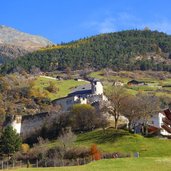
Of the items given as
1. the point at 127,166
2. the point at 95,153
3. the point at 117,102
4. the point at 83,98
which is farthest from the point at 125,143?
the point at 83,98

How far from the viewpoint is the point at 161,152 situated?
6981cm

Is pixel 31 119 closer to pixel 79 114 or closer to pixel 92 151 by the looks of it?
pixel 79 114

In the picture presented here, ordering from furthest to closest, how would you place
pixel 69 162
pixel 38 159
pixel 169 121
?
pixel 169 121 → pixel 38 159 → pixel 69 162

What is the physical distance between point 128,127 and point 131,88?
8905cm

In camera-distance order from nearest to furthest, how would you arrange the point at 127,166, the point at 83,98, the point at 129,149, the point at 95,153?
1. the point at 127,166
2. the point at 95,153
3. the point at 129,149
4. the point at 83,98

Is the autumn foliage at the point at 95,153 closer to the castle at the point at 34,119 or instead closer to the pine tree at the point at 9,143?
the pine tree at the point at 9,143

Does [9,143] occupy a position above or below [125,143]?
above

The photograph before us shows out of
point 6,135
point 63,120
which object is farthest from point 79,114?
point 6,135

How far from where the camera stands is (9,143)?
87.6 m

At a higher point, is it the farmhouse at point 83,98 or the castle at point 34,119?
the farmhouse at point 83,98

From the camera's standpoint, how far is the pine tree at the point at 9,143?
87125 millimetres

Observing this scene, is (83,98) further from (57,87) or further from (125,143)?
(57,87)

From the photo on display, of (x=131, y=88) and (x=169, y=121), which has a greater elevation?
(x=131, y=88)

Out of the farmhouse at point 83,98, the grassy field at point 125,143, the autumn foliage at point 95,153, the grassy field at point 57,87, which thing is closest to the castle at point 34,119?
the farmhouse at point 83,98
